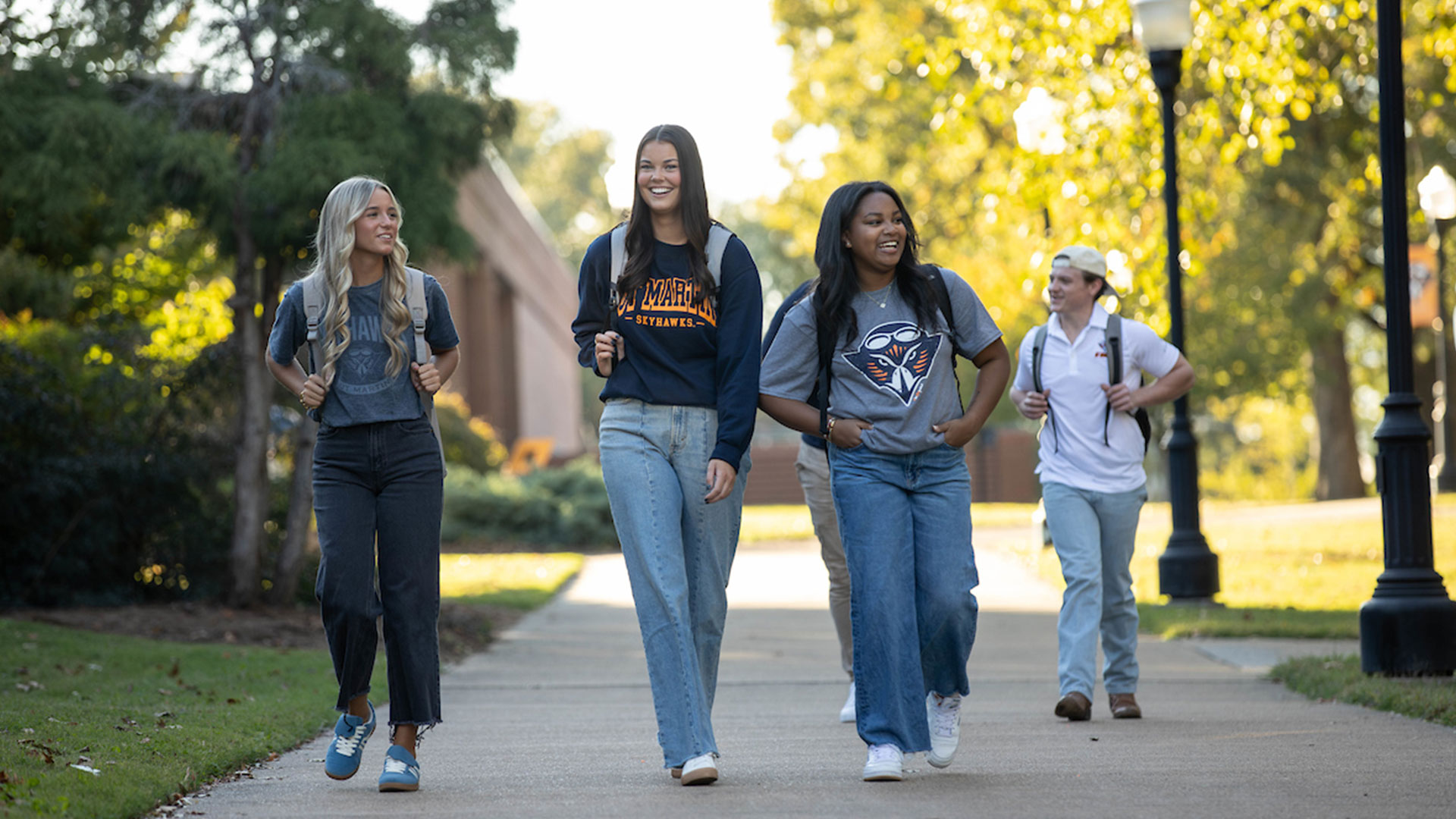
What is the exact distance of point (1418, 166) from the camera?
25.1 m

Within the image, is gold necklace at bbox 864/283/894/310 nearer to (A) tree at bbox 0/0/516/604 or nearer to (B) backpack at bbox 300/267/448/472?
(B) backpack at bbox 300/267/448/472

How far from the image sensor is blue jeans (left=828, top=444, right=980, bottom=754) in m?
5.18

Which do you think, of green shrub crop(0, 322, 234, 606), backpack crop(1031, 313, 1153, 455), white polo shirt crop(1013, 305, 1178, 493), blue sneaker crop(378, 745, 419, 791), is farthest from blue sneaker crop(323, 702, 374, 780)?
green shrub crop(0, 322, 234, 606)

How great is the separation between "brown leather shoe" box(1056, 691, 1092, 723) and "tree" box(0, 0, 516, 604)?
235 inches

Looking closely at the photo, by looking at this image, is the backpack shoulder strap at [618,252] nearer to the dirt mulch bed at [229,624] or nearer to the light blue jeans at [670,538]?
the light blue jeans at [670,538]

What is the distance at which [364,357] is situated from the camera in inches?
210

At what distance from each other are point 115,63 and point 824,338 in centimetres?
809

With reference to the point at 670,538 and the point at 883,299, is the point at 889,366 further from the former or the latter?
the point at 670,538

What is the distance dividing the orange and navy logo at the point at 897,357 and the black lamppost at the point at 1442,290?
59.4 feet

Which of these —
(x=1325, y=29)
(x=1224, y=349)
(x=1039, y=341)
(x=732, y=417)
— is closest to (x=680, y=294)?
(x=732, y=417)

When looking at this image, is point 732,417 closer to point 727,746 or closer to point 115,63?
point 727,746

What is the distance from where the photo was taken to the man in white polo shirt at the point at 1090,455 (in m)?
6.89

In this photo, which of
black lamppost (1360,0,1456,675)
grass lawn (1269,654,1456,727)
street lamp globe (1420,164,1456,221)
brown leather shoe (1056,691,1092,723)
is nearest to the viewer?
grass lawn (1269,654,1456,727)

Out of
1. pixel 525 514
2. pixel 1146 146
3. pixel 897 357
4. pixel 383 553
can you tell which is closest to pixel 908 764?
pixel 897 357
